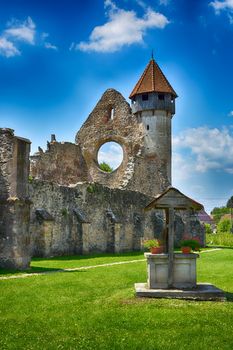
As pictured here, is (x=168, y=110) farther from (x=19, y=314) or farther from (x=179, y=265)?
(x=19, y=314)

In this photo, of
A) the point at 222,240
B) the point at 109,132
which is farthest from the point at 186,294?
the point at 109,132

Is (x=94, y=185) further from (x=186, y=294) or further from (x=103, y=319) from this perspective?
(x=103, y=319)

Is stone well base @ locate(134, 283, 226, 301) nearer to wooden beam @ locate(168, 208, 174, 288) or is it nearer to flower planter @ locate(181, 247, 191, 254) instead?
wooden beam @ locate(168, 208, 174, 288)

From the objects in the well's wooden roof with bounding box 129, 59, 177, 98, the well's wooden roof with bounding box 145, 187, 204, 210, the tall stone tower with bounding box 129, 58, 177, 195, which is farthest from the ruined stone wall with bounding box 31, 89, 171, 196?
the well's wooden roof with bounding box 145, 187, 204, 210

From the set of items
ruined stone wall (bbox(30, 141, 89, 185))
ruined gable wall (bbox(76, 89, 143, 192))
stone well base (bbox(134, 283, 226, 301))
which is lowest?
stone well base (bbox(134, 283, 226, 301))

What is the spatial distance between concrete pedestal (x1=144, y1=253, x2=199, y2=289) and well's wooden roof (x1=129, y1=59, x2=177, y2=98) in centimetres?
3407

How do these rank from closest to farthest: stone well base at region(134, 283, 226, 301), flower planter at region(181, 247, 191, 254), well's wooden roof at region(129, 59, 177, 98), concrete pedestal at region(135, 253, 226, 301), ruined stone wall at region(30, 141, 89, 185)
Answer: stone well base at region(134, 283, 226, 301) < concrete pedestal at region(135, 253, 226, 301) < flower planter at region(181, 247, 191, 254) < ruined stone wall at region(30, 141, 89, 185) < well's wooden roof at region(129, 59, 177, 98)

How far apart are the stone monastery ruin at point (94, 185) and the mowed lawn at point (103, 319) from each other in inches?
191

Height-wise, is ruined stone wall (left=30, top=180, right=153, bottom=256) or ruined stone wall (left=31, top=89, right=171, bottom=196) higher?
ruined stone wall (left=31, top=89, right=171, bottom=196)

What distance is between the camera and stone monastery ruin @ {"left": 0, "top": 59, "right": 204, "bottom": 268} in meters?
16.6

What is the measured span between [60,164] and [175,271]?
30.2 m

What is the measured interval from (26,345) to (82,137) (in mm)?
39676

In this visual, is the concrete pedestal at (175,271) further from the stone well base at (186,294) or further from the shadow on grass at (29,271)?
the shadow on grass at (29,271)

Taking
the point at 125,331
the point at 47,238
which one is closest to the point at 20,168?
the point at 47,238
